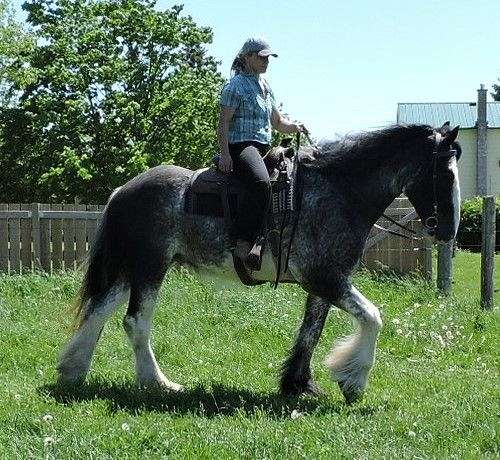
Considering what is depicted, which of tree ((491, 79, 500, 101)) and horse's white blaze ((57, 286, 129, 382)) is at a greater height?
tree ((491, 79, 500, 101))

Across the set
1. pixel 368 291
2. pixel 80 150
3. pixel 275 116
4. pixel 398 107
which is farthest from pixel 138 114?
pixel 398 107

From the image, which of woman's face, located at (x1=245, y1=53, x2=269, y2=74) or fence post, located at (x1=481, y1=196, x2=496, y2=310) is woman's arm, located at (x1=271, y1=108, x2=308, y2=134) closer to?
woman's face, located at (x1=245, y1=53, x2=269, y2=74)

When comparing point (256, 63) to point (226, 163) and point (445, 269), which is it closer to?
point (226, 163)

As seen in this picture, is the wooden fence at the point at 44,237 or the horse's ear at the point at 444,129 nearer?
the horse's ear at the point at 444,129

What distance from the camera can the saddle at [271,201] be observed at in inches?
257

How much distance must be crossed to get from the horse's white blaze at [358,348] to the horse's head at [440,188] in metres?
0.80

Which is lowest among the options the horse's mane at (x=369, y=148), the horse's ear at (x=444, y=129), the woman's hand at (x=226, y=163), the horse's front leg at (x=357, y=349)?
the horse's front leg at (x=357, y=349)

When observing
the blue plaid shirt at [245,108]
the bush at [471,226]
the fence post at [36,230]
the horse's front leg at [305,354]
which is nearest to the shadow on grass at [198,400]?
the horse's front leg at [305,354]

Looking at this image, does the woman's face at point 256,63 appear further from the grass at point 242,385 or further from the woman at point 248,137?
the grass at point 242,385

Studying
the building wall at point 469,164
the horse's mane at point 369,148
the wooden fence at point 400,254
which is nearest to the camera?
the horse's mane at point 369,148

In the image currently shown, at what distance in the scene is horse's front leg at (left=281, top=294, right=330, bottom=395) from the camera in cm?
682

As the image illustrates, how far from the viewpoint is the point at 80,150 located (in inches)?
1025

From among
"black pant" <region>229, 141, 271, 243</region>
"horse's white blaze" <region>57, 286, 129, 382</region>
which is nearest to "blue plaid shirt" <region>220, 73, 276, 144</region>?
"black pant" <region>229, 141, 271, 243</region>

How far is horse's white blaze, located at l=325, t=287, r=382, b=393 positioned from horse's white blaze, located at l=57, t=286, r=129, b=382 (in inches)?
81.5
